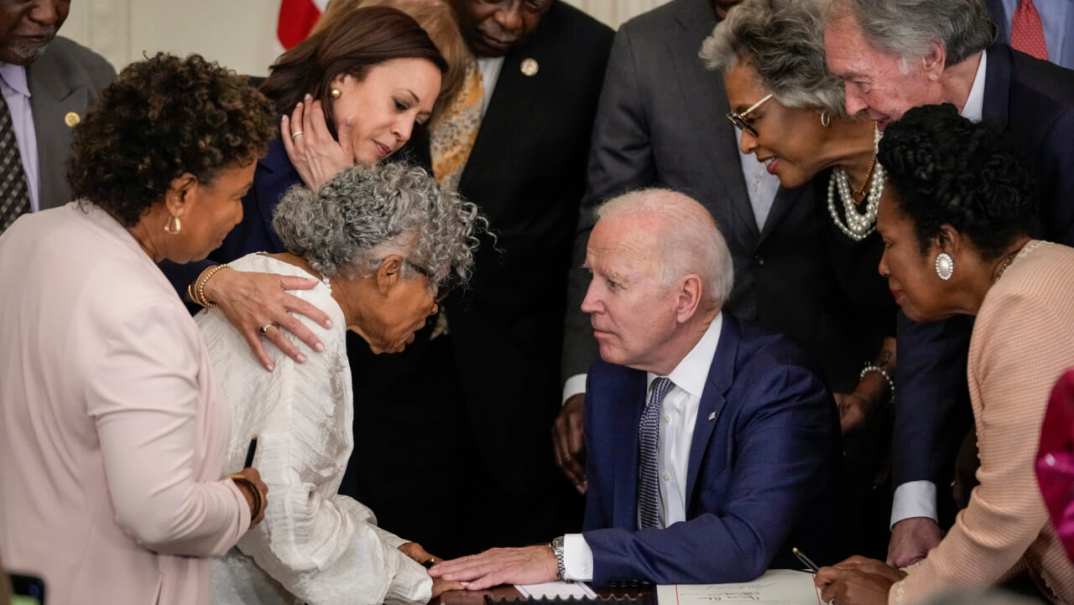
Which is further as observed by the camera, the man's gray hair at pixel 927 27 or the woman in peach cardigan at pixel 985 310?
the man's gray hair at pixel 927 27

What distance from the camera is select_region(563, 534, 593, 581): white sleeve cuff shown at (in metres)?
3.45

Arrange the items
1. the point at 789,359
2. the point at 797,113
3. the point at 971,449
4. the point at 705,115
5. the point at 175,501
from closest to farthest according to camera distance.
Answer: the point at 175,501, the point at 971,449, the point at 789,359, the point at 797,113, the point at 705,115

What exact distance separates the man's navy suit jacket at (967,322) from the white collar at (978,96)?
12mm

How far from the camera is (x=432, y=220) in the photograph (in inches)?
134

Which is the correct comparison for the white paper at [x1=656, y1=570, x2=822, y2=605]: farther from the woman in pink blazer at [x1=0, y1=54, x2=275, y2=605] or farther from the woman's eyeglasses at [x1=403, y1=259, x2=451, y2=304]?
the woman in pink blazer at [x1=0, y1=54, x2=275, y2=605]

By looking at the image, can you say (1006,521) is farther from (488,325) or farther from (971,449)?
(488,325)

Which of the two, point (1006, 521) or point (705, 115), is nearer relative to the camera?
point (1006, 521)

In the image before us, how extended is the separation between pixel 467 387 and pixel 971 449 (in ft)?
5.33

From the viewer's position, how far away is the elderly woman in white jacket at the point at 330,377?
313cm

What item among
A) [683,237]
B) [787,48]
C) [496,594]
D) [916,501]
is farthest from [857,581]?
[787,48]

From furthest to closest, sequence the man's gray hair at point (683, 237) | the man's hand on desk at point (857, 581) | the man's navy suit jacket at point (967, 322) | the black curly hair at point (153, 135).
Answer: the man's gray hair at point (683, 237) < the man's navy suit jacket at point (967, 322) < the man's hand on desk at point (857, 581) < the black curly hair at point (153, 135)

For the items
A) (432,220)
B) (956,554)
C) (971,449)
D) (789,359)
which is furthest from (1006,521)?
(432,220)

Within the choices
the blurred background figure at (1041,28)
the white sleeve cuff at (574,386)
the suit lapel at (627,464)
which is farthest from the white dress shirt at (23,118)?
the blurred background figure at (1041,28)

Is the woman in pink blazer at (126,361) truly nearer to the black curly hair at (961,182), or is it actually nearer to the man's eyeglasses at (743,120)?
the black curly hair at (961,182)
